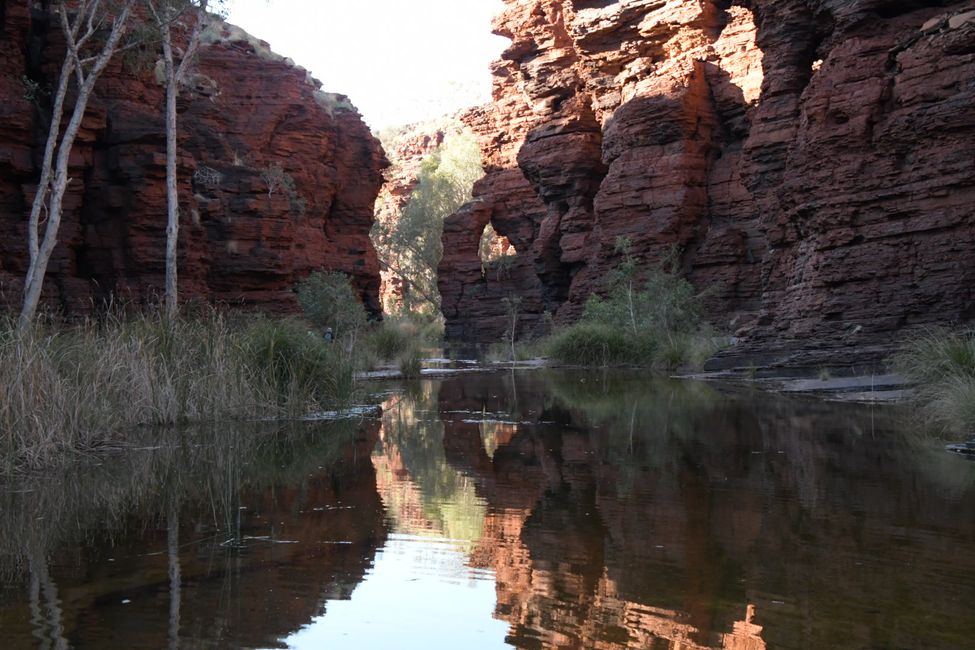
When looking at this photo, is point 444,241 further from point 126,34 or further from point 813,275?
point 813,275

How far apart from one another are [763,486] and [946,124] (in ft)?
41.1

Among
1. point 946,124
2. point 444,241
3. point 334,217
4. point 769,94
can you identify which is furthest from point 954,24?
point 444,241

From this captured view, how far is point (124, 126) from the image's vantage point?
2303 centimetres

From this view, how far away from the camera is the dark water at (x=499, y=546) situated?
3309 millimetres

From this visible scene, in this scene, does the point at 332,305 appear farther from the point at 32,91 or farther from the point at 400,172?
the point at 400,172

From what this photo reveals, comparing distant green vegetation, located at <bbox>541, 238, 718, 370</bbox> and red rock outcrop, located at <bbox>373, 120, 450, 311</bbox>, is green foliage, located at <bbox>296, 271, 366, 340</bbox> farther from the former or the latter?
red rock outcrop, located at <bbox>373, 120, 450, 311</bbox>

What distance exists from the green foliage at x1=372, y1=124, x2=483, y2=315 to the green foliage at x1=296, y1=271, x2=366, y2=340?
33.1 m

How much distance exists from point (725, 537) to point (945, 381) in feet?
21.2

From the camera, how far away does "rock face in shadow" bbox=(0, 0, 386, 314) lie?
21328 millimetres

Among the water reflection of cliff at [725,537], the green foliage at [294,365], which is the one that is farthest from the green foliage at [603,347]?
the water reflection of cliff at [725,537]

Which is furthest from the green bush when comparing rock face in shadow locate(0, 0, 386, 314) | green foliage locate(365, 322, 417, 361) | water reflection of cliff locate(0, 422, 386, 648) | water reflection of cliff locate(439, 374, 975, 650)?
water reflection of cliff locate(0, 422, 386, 648)

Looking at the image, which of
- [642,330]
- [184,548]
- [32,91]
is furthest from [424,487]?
[642,330]

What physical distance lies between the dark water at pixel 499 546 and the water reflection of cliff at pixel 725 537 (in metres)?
0.02

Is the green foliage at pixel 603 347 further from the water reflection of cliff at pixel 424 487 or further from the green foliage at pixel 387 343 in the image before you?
the water reflection of cliff at pixel 424 487
